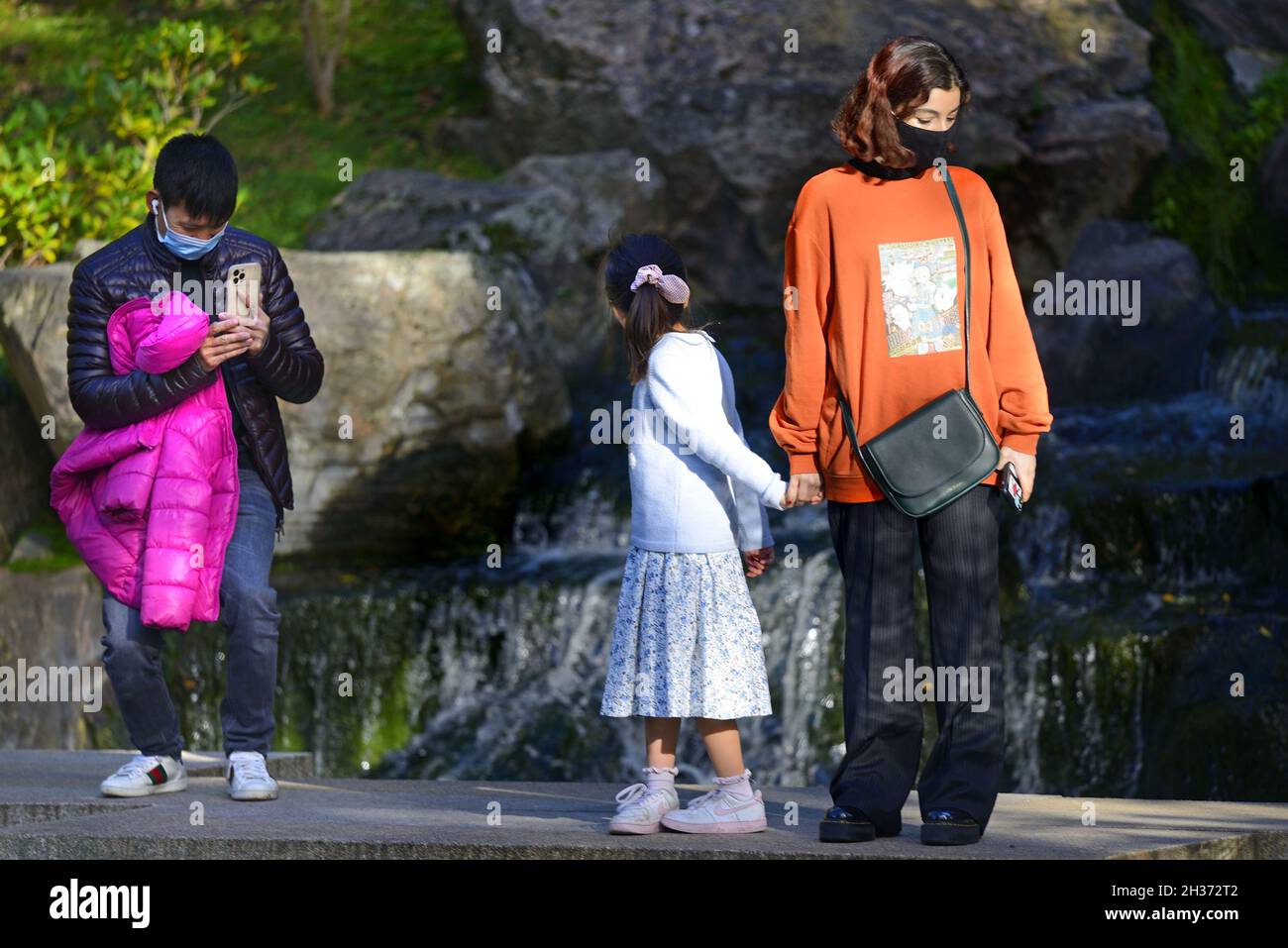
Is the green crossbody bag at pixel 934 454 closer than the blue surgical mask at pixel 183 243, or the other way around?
the green crossbody bag at pixel 934 454

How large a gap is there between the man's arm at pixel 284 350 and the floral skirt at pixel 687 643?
1.34 metres

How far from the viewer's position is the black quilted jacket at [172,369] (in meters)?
5.59

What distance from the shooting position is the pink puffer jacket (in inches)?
218

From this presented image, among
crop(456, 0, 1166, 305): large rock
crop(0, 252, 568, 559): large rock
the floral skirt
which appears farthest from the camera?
crop(456, 0, 1166, 305): large rock

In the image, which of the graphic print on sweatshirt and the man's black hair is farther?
the man's black hair

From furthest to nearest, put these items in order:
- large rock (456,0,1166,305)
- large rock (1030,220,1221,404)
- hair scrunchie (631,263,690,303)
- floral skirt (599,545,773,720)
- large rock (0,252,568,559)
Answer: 1. large rock (456,0,1166,305)
2. large rock (1030,220,1221,404)
3. large rock (0,252,568,559)
4. hair scrunchie (631,263,690,303)
5. floral skirt (599,545,773,720)

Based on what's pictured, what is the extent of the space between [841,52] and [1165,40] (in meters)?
3.05

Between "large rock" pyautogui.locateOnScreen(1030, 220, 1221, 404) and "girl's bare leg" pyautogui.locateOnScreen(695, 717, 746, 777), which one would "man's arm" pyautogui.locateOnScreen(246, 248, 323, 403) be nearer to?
"girl's bare leg" pyautogui.locateOnScreen(695, 717, 746, 777)

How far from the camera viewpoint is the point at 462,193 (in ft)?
42.9

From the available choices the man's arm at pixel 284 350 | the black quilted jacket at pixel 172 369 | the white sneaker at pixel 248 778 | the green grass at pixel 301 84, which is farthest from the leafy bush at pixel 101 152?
the white sneaker at pixel 248 778

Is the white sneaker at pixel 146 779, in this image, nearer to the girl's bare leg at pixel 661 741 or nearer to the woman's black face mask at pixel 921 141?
the girl's bare leg at pixel 661 741

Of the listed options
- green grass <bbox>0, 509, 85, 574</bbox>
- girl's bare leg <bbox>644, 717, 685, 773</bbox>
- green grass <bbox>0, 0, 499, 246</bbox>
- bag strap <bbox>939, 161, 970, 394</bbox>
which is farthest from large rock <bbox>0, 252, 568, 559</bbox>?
bag strap <bbox>939, 161, 970, 394</bbox>

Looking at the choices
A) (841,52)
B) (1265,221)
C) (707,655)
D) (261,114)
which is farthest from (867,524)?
(261,114)

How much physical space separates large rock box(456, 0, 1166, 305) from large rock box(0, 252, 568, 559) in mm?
3820
